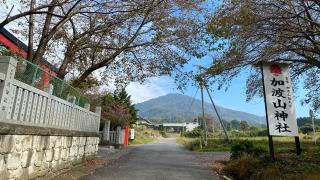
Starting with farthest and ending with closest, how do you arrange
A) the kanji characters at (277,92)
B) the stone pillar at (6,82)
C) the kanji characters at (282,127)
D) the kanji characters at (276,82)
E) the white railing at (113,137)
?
the white railing at (113,137), the kanji characters at (276,82), the kanji characters at (277,92), the kanji characters at (282,127), the stone pillar at (6,82)

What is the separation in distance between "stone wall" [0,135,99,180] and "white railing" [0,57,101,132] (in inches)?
15.3

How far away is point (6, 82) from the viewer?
682 cm

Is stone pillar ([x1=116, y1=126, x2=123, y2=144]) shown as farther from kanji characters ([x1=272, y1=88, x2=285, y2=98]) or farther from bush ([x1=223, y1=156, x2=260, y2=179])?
kanji characters ([x1=272, y1=88, x2=285, y2=98])

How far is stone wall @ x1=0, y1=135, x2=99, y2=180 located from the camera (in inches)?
275

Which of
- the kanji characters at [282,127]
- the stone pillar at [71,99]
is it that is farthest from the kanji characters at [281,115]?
the stone pillar at [71,99]

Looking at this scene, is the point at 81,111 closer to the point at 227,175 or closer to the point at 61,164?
the point at 61,164

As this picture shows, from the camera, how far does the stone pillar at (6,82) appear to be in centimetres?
668

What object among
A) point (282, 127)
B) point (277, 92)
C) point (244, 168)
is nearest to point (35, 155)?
point (244, 168)

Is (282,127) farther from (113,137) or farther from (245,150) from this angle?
(113,137)

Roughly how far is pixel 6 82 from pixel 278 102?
25.7ft

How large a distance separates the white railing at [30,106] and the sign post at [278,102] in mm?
6405

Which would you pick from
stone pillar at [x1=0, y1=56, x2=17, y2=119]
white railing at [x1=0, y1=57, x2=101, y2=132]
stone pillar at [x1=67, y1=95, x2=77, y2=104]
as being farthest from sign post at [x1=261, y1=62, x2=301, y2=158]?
stone pillar at [x1=0, y1=56, x2=17, y2=119]

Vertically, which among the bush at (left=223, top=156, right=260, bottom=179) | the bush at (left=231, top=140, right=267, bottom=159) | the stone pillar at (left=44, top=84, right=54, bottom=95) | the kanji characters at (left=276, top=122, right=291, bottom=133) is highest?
the stone pillar at (left=44, top=84, right=54, bottom=95)

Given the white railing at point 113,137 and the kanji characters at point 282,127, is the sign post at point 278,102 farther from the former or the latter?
the white railing at point 113,137
